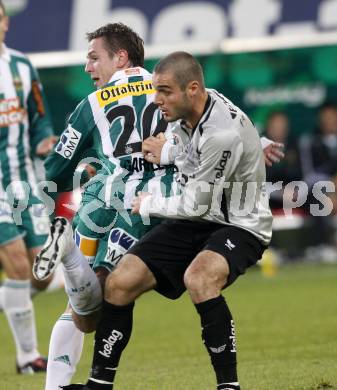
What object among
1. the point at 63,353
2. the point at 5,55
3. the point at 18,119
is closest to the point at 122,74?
the point at 63,353

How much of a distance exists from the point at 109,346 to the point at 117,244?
0.75m

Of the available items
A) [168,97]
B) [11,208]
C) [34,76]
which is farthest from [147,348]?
[168,97]

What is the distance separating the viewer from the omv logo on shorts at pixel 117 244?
6.74m

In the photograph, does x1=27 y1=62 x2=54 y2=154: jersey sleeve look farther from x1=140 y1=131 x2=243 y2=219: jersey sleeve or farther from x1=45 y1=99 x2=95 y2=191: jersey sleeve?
x1=140 y1=131 x2=243 y2=219: jersey sleeve

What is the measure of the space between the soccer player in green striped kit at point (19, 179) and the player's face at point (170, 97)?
10.1 feet

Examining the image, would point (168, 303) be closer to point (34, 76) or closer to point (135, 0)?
point (34, 76)

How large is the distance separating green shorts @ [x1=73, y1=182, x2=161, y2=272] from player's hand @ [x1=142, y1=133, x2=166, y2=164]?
0.44 metres

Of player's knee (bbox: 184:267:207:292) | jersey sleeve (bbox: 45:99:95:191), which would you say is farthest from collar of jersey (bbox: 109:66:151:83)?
player's knee (bbox: 184:267:207:292)

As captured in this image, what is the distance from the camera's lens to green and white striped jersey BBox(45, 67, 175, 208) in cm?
673

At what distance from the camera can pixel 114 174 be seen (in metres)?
6.79

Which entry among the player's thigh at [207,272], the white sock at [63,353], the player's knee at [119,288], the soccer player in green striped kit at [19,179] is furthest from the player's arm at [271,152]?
the soccer player in green striped kit at [19,179]

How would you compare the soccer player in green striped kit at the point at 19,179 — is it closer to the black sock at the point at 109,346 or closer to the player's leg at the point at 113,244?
the player's leg at the point at 113,244

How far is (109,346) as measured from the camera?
6.28 metres

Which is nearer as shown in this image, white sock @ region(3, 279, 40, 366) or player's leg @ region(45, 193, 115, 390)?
player's leg @ region(45, 193, 115, 390)
